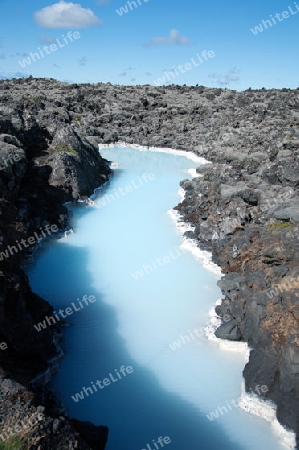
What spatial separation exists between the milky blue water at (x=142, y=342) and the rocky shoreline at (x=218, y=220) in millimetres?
969

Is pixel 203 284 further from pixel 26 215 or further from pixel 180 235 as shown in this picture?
pixel 26 215

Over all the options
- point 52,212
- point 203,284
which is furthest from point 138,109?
point 203,284

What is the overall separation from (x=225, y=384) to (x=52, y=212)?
16226 mm

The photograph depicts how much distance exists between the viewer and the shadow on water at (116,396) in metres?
10.6

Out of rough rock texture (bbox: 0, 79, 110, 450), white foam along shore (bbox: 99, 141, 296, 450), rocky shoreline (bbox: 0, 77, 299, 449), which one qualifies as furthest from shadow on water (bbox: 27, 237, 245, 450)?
white foam along shore (bbox: 99, 141, 296, 450)

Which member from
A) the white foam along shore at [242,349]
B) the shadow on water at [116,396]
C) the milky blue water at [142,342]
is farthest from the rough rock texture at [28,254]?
the white foam along shore at [242,349]

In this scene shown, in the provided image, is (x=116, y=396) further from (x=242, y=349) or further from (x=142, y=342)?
(x=242, y=349)

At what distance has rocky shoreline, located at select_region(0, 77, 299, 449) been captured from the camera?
11.4m

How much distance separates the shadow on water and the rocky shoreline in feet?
3.00

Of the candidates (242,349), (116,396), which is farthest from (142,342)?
(242,349)

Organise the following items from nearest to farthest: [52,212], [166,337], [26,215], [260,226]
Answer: [166,337], [260,226], [26,215], [52,212]

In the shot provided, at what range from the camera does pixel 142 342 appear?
46.0 ft

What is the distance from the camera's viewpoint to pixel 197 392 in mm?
11961

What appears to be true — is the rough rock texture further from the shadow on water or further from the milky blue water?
the milky blue water
